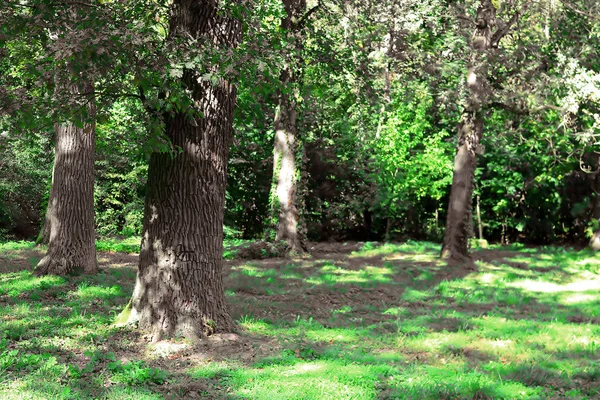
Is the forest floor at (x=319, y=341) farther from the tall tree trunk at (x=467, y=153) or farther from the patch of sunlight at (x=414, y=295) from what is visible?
the tall tree trunk at (x=467, y=153)

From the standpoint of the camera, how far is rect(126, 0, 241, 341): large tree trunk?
21.5ft

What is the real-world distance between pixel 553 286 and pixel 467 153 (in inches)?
149

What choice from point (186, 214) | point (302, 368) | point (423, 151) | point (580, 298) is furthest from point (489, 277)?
point (423, 151)

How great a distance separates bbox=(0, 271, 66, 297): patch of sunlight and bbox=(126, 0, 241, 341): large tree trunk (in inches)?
104

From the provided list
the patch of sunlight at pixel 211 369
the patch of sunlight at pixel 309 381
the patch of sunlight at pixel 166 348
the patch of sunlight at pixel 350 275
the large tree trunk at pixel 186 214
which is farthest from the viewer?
the patch of sunlight at pixel 350 275

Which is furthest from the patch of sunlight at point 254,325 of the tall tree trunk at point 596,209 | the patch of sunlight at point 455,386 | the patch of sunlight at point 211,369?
the tall tree trunk at point 596,209

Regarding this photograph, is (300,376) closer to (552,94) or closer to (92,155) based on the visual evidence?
(92,155)

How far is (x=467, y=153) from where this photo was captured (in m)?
14.1

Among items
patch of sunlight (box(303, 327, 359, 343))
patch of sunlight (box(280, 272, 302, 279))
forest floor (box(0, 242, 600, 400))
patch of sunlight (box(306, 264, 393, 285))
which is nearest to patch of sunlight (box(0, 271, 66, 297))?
forest floor (box(0, 242, 600, 400))

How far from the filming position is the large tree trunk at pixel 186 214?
6566mm

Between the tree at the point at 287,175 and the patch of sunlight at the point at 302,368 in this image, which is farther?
the tree at the point at 287,175

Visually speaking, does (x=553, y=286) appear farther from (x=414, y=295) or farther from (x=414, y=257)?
(x=414, y=257)

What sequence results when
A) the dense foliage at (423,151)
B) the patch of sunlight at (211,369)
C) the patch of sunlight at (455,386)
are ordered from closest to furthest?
1. the patch of sunlight at (455,386)
2. the patch of sunlight at (211,369)
3. the dense foliage at (423,151)

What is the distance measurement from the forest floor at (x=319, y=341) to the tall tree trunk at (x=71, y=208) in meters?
0.39
